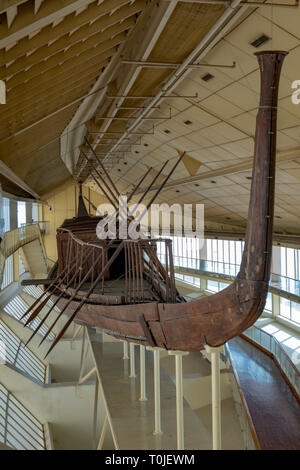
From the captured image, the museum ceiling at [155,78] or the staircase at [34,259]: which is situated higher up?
the museum ceiling at [155,78]

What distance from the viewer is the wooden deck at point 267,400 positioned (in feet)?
25.2

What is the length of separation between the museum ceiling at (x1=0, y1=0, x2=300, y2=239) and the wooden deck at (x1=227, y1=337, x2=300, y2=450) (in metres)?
5.03

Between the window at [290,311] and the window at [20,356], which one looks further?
the window at [290,311]

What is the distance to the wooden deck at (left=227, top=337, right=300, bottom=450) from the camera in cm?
770

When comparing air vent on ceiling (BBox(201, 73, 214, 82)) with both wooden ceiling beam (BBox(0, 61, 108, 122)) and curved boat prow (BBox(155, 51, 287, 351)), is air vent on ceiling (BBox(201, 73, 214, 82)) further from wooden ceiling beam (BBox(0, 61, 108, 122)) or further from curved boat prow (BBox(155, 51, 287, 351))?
curved boat prow (BBox(155, 51, 287, 351))

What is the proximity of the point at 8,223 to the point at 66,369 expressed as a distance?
664 centimetres

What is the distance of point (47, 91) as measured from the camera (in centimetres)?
729

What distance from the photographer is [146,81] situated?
31.8 feet

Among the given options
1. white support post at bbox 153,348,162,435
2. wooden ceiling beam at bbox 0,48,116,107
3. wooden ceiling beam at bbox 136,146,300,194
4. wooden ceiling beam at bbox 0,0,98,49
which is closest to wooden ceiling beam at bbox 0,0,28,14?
wooden ceiling beam at bbox 0,0,98,49

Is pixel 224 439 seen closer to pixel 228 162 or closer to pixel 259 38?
pixel 228 162

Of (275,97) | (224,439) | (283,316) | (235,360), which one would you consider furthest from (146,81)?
(283,316)

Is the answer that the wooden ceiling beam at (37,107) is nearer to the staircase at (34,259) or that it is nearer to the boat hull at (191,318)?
the boat hull at (191,318)

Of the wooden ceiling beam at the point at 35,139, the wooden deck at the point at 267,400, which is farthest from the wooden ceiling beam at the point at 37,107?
the wooden deck at the point at 267,400

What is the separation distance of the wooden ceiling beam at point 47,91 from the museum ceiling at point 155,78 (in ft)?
0.06
